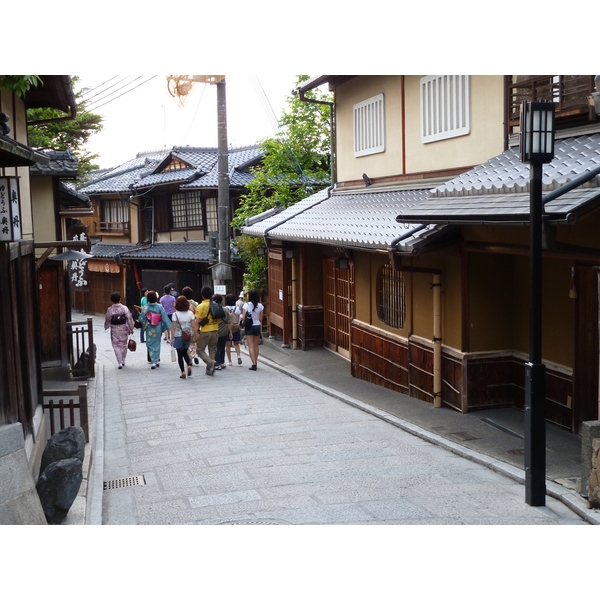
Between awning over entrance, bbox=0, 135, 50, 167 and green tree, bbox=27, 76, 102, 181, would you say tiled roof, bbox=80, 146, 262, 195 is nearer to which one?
green tree, bbox=27, 76, 102, 181

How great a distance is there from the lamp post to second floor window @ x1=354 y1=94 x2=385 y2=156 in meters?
8.73

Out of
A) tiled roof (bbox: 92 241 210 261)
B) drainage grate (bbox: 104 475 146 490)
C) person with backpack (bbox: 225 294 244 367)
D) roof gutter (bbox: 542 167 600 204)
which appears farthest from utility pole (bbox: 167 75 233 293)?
roof gutter (bbox: 542 167 600 204)

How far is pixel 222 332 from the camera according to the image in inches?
639

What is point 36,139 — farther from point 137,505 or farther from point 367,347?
point 137,505

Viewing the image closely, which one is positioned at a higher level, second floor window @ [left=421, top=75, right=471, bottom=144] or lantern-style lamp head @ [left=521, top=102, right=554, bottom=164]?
second floor window @ [left=421, top=75, right=471, bottom=144]

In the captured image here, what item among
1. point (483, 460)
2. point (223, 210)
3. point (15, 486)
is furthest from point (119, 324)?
point (15, 486)

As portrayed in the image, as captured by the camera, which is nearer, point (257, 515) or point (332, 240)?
point (257, 515)

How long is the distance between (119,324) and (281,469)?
9951 millimetres

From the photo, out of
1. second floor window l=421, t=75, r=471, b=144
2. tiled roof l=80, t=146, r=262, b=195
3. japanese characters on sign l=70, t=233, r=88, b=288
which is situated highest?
tiled roof l=80, t=146, r=262, b=195

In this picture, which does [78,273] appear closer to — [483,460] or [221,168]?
[221,168]

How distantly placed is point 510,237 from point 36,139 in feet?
54.7

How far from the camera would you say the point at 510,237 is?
10273 millimetres

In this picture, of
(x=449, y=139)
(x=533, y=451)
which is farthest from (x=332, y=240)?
(x=533, y=451)

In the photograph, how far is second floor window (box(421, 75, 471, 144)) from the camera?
12031mm
